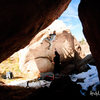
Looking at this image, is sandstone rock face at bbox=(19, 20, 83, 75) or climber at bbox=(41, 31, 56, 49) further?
climber at bbox=(41, 31, 56, 49)

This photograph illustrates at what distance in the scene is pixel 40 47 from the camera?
11.4 metres

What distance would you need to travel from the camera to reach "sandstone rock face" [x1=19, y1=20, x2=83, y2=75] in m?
10.9

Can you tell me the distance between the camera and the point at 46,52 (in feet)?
37.6

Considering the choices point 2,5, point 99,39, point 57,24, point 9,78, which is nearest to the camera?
point 2,5

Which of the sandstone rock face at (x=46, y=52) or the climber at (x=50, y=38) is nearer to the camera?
the sandstone rock face at (x=46, y=52)

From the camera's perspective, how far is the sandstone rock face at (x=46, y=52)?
10.9 m

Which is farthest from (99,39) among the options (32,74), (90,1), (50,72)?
(32,74)

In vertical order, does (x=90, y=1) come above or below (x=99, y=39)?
above

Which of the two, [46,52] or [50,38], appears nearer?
[46,52]

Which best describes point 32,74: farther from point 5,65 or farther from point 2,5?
point 2,5

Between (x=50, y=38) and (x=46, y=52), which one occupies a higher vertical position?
(x=50, y=38)

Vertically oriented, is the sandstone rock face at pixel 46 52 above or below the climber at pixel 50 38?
below

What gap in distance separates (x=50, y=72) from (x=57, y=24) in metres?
7.22

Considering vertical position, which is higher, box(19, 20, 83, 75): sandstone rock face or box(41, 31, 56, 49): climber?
box(41, 31, 56, 49): climber
